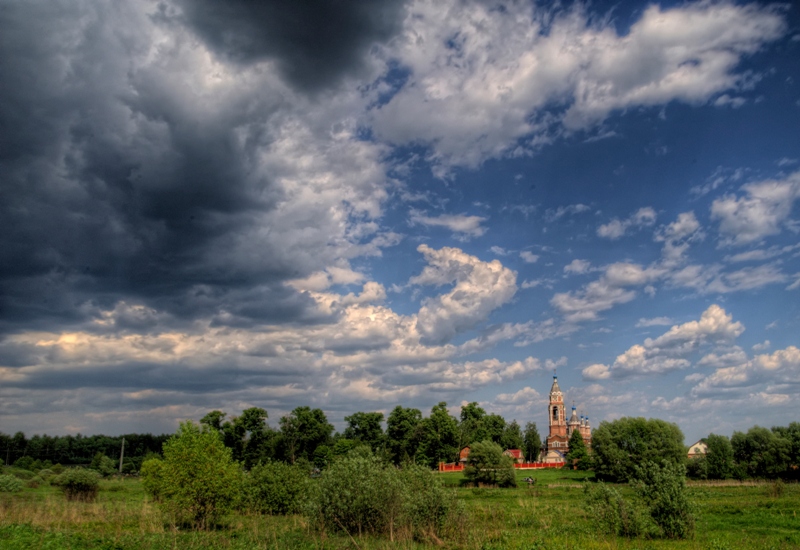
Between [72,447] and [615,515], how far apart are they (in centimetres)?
20334

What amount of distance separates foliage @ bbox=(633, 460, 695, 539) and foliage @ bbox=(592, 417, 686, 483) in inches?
2266

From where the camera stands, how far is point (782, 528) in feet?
105

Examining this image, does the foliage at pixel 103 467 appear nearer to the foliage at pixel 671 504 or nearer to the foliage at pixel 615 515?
the foliage at pixel 615 515

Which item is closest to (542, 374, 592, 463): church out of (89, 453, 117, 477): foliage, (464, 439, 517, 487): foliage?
(464, 439, 517, 487): foliage

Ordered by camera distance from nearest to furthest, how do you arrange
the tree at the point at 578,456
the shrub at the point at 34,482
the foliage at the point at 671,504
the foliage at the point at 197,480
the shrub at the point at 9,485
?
the foliage at the point at 671,504
the foliage at the point at 197,480
the shrub at the point at 9,485
the shrub at the point at 34,482
the tree at the point at 578,456

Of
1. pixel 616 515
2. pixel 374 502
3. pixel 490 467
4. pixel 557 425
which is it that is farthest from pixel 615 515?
pixel 557 425

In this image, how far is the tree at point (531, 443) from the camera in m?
166

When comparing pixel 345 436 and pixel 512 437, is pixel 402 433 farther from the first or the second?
pixel 512 437

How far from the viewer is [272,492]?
40.9m

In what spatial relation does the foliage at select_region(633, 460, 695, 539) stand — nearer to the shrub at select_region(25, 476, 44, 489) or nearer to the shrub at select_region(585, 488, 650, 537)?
the shrub at select_region(585, 488, 650, 537)

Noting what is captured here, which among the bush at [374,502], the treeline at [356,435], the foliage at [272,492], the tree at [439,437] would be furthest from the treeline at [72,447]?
the bush at [374,502]

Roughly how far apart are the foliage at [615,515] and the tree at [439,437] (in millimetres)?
79089

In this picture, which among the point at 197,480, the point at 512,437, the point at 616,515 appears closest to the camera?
the point at 616,515

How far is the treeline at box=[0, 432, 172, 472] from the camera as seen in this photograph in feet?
563
